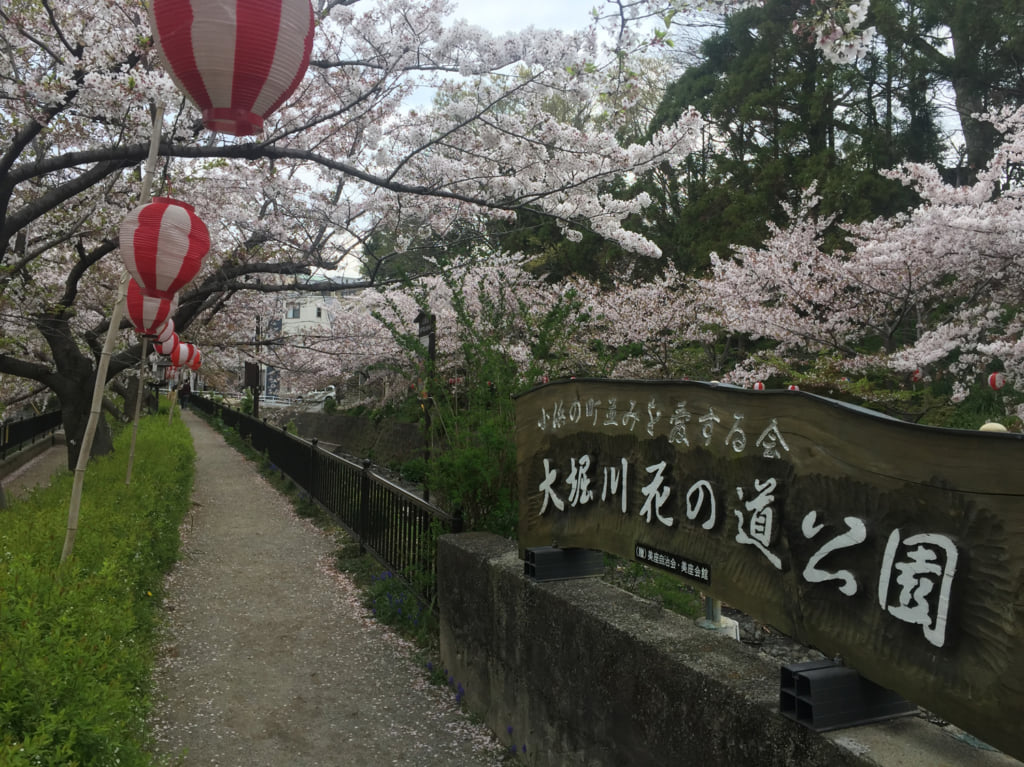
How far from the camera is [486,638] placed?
4.04 m

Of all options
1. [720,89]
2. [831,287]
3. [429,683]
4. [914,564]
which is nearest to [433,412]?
[429,683]

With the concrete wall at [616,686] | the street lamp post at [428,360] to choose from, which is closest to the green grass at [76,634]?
the concrete wall at [616,686]

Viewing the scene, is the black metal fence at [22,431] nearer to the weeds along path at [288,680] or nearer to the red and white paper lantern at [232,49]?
the weeds along path at [288,680]

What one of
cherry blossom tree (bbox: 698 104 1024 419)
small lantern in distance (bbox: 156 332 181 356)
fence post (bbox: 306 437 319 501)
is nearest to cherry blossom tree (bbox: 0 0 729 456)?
small lantern in distance (bbox: 156 332 181 356)

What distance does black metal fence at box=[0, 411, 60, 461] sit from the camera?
1747cm

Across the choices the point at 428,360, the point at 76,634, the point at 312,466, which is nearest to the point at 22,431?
the point at 312,466

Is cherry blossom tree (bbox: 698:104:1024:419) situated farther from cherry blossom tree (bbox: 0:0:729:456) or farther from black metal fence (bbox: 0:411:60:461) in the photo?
black metal fence (bbox: 0:411:60:461)

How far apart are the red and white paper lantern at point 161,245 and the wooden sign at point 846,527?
3.96 metres

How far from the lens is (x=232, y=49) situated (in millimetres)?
3486

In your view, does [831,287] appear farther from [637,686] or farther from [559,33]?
[637,686]

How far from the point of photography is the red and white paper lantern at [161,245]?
5234 mm

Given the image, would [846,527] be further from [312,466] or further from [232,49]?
[312,466]

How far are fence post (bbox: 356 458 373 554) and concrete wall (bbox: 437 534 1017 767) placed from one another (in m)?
3.37

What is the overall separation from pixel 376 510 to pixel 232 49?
15.9ft
